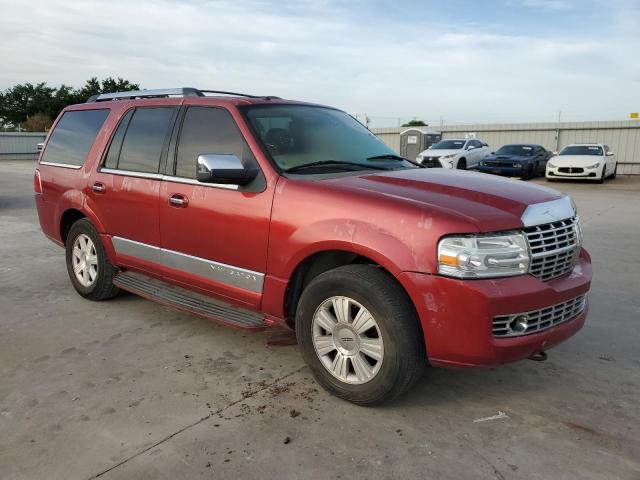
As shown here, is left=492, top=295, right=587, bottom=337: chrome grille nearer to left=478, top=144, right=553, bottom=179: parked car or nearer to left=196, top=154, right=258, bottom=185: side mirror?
left=196, top=154, right=258, bottom=185: side mirror

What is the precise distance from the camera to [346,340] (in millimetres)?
3143

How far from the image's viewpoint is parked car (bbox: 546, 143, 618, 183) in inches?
747

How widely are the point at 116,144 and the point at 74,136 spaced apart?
818mm

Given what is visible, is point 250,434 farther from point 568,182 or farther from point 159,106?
point 568,182

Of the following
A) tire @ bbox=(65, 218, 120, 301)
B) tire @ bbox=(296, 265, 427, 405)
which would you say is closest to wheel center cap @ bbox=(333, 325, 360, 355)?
tire @ bbox=(296, 265, 427, 405)

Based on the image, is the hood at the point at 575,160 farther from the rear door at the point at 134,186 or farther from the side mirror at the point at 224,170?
the side mirror at the point at 224,170

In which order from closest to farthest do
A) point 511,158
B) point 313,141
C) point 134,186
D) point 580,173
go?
point 313,141 < point 134,186 < point 580,173 < point 511,158

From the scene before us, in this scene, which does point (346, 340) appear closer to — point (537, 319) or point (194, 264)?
point (537, 319)

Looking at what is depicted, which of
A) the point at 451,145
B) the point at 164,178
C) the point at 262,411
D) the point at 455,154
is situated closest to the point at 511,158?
the point at 455,154

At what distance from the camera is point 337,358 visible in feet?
10.5

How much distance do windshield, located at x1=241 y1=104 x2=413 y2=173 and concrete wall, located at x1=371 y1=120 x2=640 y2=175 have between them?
799 inches

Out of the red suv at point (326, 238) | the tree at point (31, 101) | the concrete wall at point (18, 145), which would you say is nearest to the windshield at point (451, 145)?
the red suv at point (326, 238)

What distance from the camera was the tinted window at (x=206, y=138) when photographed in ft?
12.2

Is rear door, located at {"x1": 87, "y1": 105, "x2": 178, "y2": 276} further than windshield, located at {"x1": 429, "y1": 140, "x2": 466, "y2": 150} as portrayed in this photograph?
No
